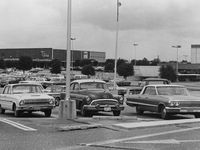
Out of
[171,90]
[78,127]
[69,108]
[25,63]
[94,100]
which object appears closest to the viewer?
[78,127]

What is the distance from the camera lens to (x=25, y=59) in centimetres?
11962

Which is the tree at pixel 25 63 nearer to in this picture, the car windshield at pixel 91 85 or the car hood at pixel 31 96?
the car windshield at pixel 91 85

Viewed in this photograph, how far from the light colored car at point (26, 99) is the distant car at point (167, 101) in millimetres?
4215

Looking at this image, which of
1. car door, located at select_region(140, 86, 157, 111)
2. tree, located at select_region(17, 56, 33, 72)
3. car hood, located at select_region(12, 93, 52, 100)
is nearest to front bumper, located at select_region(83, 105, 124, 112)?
car door, located at select_region(140, 86, 157, 111)

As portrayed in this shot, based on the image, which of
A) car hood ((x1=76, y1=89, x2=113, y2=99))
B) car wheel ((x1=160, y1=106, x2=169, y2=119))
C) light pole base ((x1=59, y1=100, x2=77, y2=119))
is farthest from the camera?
car hood ((x1=76, y1=89, x2=113, y2=99))

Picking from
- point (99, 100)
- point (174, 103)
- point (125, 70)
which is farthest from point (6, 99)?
point (125, 70)

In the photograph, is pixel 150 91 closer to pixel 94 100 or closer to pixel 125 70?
pixel 94 100

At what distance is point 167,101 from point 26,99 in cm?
606

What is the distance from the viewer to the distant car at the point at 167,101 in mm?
18203

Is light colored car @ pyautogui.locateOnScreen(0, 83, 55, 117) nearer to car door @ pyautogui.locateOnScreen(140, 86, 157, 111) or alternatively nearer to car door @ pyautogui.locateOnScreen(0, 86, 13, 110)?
car door @ pyautogui.locateOnScreen(0, 86, 13, 110)

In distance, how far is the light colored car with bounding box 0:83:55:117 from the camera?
63.4 feet

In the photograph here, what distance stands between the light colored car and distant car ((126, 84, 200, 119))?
13.8 ft

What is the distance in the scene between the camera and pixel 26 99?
760 inches

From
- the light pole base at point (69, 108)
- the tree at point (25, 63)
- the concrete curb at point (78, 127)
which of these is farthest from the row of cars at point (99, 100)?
the tree at point (25, 63)
